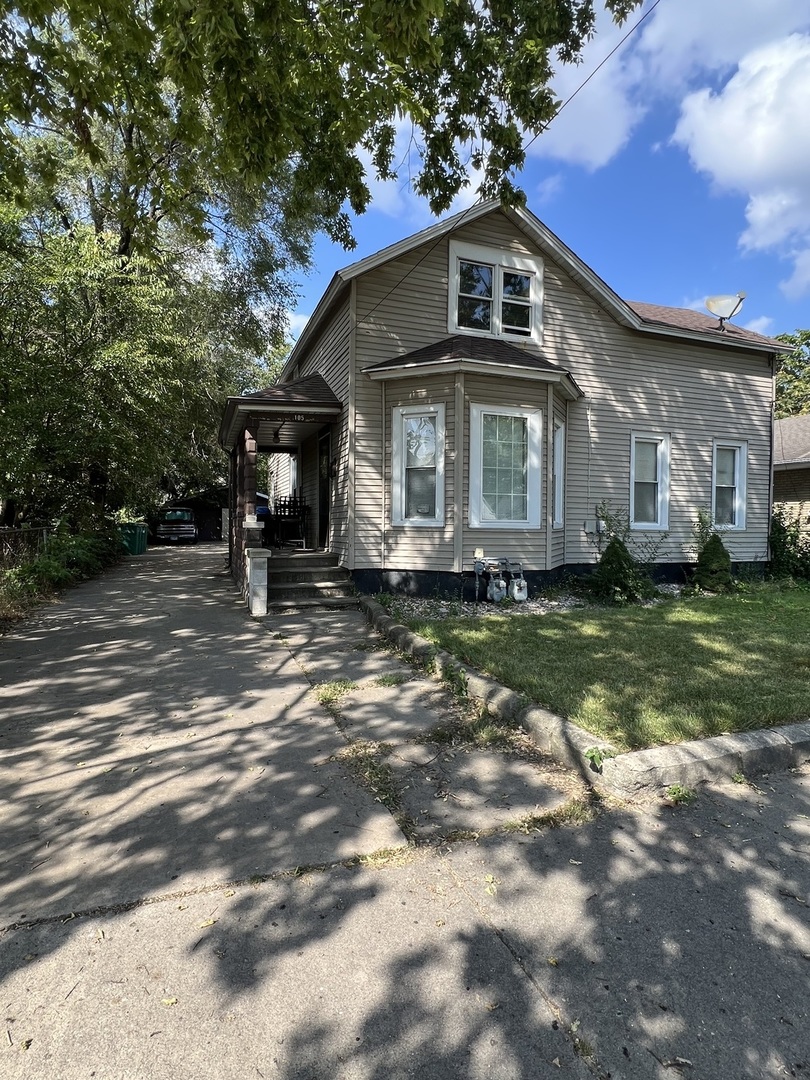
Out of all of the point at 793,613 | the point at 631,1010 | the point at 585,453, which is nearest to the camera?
the point at 631,1010

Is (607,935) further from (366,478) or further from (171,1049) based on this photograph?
(366,478)

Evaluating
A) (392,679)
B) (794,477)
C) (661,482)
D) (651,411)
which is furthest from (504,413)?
(794,477)

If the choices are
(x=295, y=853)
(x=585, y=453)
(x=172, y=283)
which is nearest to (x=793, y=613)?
(x=585, y=453)

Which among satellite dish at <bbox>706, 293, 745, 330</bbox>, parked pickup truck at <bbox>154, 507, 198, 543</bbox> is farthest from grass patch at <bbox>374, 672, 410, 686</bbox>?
parked pickup truck at <bbox>154, 507, 198, 543</bbox>

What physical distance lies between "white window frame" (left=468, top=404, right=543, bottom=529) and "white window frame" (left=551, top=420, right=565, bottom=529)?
78 cm

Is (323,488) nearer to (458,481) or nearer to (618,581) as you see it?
(458,481)

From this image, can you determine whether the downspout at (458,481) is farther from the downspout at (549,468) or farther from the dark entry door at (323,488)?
the dark entry door at (323,488)

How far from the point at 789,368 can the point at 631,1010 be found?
44.4m

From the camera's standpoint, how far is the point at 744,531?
475 inches

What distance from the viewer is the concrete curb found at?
3.18 meters

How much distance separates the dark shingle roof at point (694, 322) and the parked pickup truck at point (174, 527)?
861 inches

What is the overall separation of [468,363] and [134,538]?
1549 cm

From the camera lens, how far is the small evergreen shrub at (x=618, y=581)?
912 cm

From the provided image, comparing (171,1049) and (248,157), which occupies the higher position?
(248,157)
